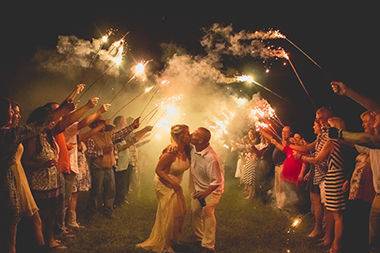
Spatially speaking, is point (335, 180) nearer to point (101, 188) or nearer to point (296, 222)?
point (296, 222)

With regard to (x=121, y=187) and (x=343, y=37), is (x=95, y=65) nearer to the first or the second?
(x=121, y=187)

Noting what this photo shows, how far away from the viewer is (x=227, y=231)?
884 centimetres

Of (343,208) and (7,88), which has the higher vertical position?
(7,88)

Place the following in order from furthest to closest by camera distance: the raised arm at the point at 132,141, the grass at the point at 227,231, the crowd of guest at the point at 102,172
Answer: the raised arm at the point at 132,141
the grass at the point at 227,231
the crowd of guest at the point at 102,172

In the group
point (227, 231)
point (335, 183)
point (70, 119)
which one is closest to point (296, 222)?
point (227, 231)

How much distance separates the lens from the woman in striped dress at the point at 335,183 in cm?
731

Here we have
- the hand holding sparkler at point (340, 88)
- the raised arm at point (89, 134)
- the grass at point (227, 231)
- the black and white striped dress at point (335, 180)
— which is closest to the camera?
the hand holding sparkler at point (340, 88)

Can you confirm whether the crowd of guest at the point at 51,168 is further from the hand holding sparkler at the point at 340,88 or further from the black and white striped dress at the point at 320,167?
the black and white striped dress at the point at 320,167

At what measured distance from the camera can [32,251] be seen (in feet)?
21.7

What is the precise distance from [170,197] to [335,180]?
9.07 ft

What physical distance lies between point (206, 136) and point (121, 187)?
4.39 meters

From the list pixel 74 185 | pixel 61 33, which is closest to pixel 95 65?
pixel 61 33

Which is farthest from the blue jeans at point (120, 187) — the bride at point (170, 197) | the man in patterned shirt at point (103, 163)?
the bride at point (170, 197)

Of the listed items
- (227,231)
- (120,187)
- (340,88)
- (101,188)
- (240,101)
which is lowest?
(227,231)
